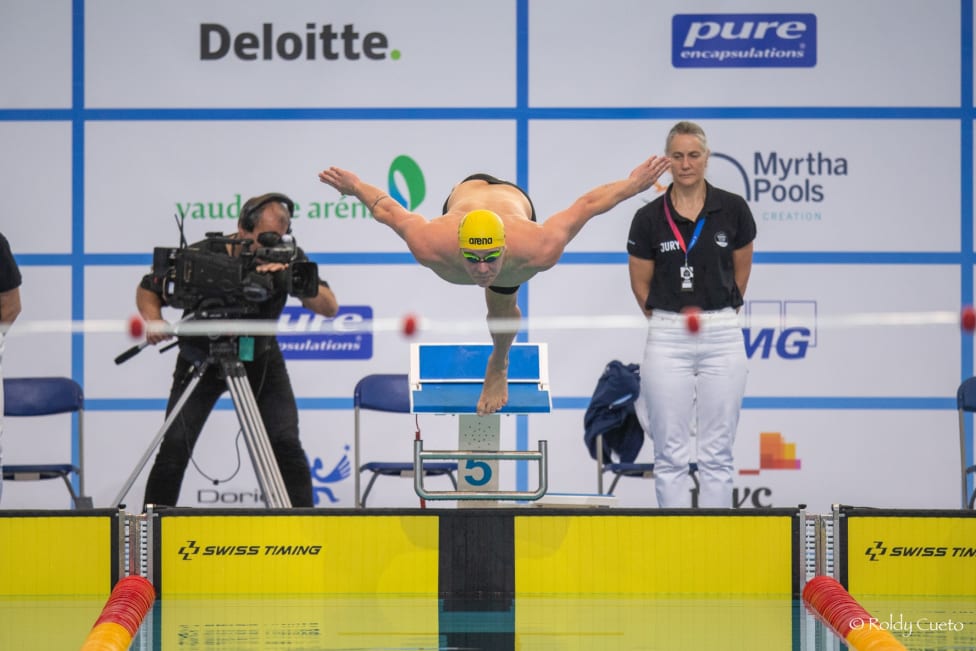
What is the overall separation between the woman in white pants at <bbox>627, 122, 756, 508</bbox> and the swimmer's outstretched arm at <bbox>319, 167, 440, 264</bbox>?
4.65 ft

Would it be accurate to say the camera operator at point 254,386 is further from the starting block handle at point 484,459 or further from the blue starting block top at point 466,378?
the starting block handle at point 484,459

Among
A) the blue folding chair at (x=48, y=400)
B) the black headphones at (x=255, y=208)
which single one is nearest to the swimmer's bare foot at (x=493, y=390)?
the black headphones at (x=255, y=208)

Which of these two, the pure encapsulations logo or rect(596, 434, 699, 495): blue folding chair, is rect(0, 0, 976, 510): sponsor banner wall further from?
rect(596, 434, 699, 495): blue folding chair

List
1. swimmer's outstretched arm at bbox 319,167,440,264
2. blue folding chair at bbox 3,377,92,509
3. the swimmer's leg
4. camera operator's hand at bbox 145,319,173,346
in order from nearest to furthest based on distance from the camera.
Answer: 1. swimmer's outstretched arm at bbox 319,167,440,264
2. camera operator's hand at bbox 145,319,173,346
3. the swimmer's leg
4. blue folding chair at bbox 3,377,92,509

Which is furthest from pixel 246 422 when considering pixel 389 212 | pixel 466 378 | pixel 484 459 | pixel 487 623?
pixel 487 623

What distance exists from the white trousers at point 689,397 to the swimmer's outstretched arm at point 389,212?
1.40 m

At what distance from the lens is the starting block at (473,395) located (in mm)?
5410

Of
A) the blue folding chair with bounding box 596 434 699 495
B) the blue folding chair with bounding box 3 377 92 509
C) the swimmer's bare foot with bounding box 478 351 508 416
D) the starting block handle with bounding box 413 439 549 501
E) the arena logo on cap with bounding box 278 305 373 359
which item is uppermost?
the arena logo on cap with bounding box 278 305 373 359

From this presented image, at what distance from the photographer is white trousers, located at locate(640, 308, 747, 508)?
5582 millimetres

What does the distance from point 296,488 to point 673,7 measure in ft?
11.1

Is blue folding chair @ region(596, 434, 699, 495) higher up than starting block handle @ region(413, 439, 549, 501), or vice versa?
starting block handle @ region(413, 439, 549, 501)

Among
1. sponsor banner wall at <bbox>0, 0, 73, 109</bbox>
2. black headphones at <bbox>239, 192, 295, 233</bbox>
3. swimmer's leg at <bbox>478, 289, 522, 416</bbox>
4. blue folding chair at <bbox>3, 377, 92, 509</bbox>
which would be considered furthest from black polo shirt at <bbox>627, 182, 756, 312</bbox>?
sponsor banner wall at <bbox>0, 0, 73, 109</bbox>

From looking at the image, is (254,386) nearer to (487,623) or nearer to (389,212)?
(389,212)

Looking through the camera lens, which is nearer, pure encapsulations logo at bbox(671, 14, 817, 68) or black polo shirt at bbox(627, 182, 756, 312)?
black polo shirt at bbox(627, 182, 756, 312)
